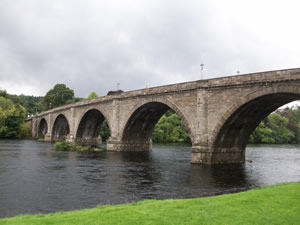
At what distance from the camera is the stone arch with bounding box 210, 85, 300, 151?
25766 mm

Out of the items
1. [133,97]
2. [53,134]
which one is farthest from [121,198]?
[53,134]

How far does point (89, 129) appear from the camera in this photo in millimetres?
69562

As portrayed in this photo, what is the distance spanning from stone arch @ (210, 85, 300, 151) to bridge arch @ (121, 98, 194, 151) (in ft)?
45.8

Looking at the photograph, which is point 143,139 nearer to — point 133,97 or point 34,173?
point 133,97

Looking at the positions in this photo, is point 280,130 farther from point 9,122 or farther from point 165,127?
point 9,122

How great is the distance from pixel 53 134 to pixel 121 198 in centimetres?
8184

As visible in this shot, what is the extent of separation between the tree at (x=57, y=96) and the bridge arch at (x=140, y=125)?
235 ft

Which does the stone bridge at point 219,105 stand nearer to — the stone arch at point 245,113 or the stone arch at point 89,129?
the stone arch at point 245,113

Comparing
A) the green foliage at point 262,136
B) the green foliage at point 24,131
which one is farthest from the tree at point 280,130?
the green foliage at point 24,131

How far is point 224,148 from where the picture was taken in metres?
32.3

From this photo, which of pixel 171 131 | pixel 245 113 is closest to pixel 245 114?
pixel 245 113

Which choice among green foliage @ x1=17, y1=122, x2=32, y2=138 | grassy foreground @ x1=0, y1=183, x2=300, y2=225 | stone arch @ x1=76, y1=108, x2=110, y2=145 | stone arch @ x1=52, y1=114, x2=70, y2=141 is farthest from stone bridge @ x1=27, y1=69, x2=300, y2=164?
green foliage @ x1=17, y1=122, x2=32, y2=138

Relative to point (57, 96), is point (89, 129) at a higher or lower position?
lower

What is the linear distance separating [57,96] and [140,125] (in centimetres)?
7650
